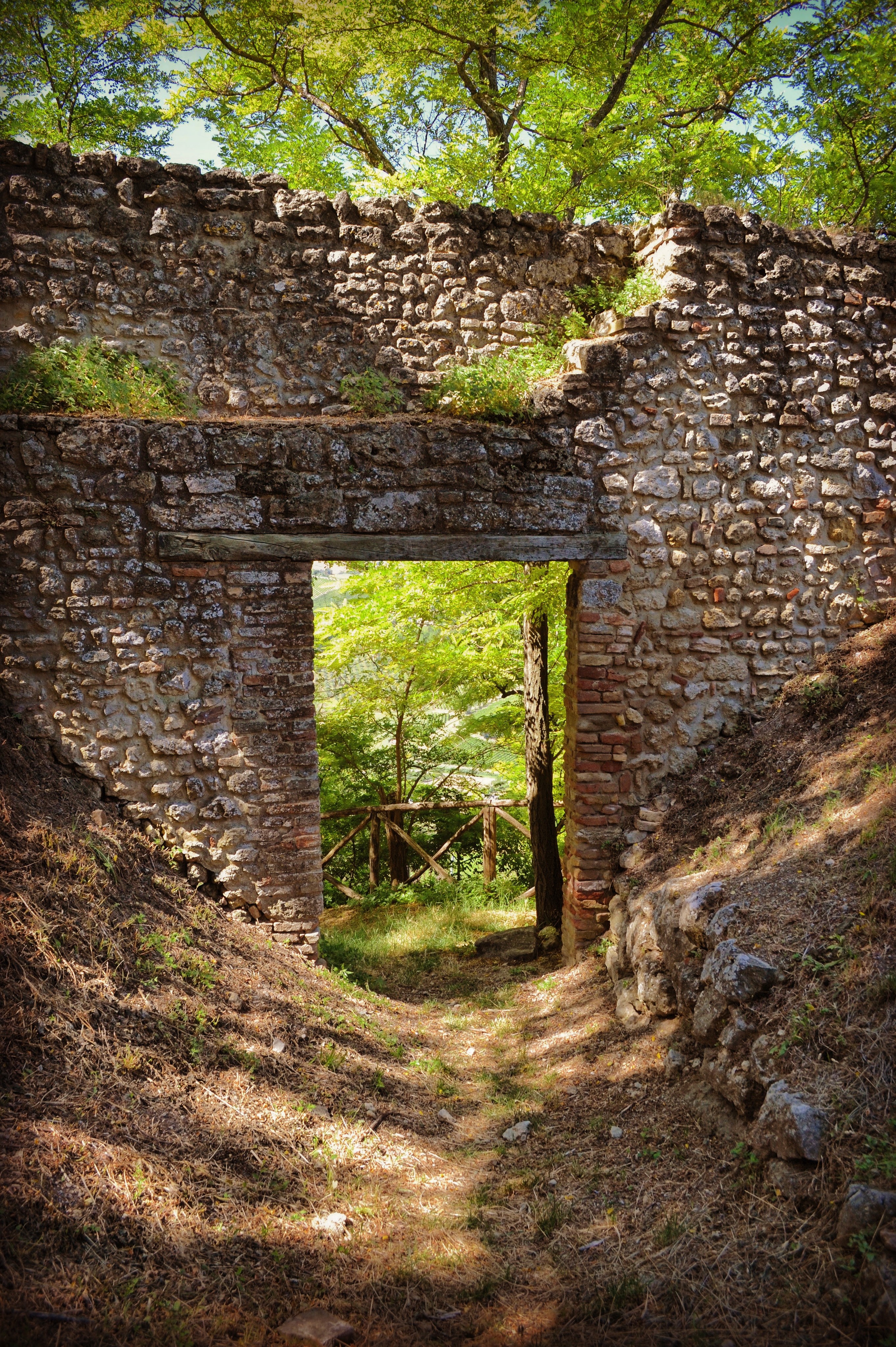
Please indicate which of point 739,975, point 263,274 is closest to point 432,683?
point 263,274

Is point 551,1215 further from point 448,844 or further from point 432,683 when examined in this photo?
point 448,844

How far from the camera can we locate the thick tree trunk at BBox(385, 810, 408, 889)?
9.95 metres

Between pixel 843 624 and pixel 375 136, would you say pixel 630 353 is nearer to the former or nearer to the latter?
pixel 843 624

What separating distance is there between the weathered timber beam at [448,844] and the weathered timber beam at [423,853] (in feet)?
0.67

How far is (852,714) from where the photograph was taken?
5.06 m

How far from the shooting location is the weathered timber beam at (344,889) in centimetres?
970

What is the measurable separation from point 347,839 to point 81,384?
18.9 feet

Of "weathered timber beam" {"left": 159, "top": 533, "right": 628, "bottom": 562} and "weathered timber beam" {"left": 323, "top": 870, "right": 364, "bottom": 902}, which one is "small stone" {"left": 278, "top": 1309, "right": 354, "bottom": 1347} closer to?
"weathered timber beam" {"left": 159, "top": 533, "right": 628, "bottom": 562}

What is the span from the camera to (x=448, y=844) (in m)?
10.1

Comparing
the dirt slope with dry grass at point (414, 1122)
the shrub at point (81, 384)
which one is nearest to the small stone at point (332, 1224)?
the dirt slope with dry grass at point (414, 1122)

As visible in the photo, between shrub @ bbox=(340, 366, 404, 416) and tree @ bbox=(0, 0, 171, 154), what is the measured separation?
546cm

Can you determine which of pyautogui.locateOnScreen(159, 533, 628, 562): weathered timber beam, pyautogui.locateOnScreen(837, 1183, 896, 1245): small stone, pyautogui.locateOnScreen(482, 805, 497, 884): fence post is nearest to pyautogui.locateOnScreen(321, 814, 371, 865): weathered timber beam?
pyautogui.locateOnScreen(482, 805, 497, 884): fence post

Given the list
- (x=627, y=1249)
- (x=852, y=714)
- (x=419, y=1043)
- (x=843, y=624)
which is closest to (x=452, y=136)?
(x=843, y=624)

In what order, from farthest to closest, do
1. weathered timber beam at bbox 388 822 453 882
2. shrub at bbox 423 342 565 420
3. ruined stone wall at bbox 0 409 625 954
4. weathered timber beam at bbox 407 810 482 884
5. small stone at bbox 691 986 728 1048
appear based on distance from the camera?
weathered timber beam at bbox 407 810 482 884 → weathered timber beam at bbox 388 822 453 882 → shrub at bbox 423 342 565 420 → ruined stone wall at bbox 0 409 625 954 → small stone at bbox 691 986 728 1048
